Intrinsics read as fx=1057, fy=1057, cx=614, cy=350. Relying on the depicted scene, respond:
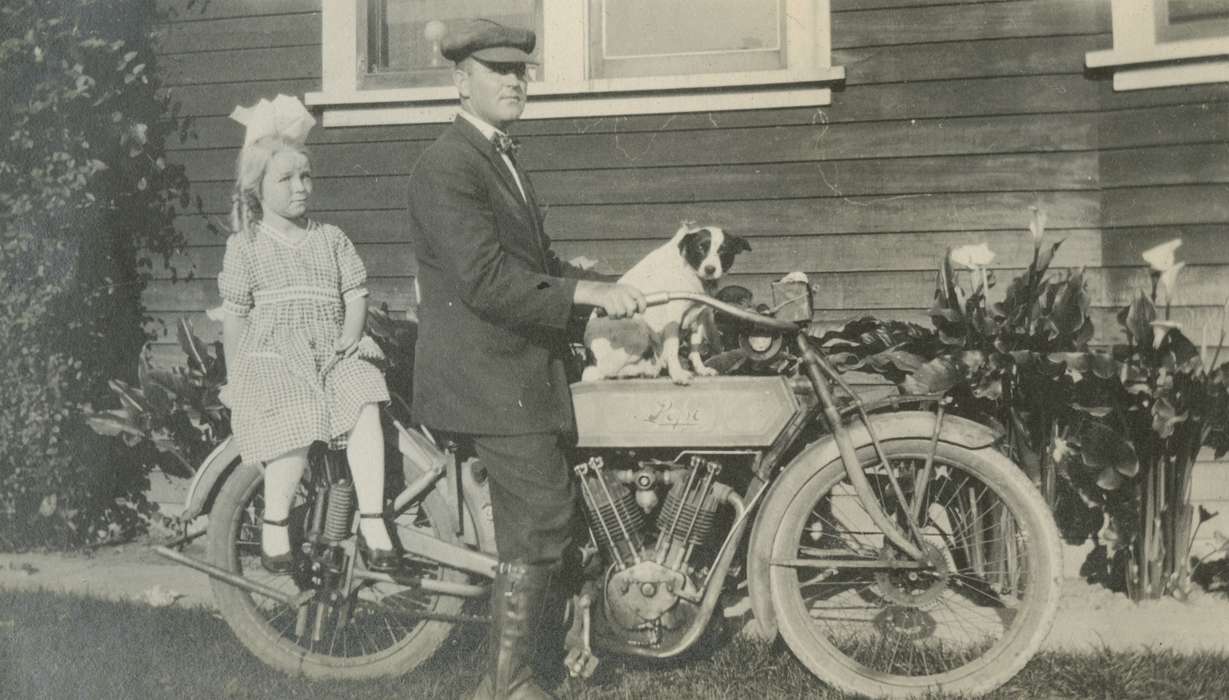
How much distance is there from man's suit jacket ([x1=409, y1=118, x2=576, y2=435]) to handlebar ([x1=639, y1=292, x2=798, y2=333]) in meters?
0.26

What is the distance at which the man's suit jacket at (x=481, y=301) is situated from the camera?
2.91m

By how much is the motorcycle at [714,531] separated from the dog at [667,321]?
0.18 m

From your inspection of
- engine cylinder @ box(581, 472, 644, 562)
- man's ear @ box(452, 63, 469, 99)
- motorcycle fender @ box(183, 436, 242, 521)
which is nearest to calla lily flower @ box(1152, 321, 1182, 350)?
engine cylinder @ box(581, 472, 644, 562)

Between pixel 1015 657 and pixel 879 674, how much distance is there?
393 mm

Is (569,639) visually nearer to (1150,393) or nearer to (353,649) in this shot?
(353,649)

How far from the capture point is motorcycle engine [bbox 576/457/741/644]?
3.19m

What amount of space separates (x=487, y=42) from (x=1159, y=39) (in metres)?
3.05

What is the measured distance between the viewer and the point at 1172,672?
10.7ft

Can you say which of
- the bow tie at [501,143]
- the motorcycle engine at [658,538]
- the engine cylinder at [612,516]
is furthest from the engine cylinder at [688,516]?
the bow tie at [501,143]

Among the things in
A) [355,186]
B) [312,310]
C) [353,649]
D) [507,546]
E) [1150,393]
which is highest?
[355,186]

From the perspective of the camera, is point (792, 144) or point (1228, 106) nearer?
point (1228, 106)

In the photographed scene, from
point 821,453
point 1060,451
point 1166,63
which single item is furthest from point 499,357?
point 1166,63

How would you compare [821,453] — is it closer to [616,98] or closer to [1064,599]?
[1064,599]

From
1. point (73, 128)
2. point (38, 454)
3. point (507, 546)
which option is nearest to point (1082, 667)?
point (507, 546)
